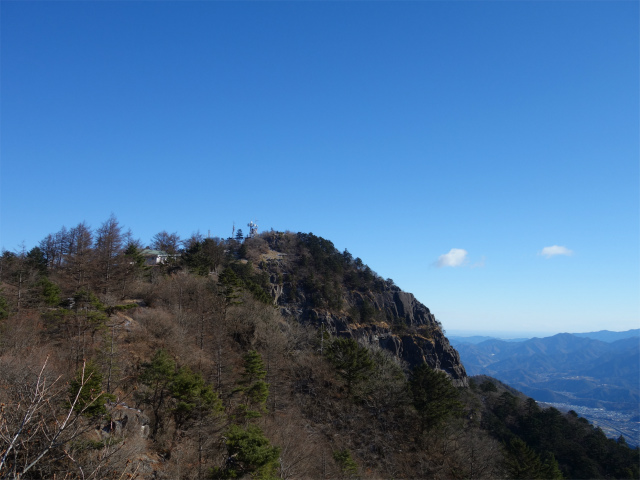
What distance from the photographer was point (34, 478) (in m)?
11.4

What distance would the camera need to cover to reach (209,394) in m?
19.9

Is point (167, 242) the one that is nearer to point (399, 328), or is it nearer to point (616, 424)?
point (399, 328)

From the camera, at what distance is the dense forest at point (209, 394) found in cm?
1457

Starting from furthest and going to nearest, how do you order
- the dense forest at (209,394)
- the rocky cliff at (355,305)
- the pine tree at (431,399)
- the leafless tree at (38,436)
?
the rocky cliff at (355,305) → the pine tree at (431,399) → the dense forest at (209,394) → the leafless tree at (38,436)

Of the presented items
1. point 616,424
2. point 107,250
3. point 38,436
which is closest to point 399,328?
point 107,250

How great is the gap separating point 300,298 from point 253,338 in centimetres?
3148

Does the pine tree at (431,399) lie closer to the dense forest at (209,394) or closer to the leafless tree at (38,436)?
the dense forest at (209,394)

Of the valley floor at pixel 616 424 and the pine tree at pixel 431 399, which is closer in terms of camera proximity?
the pine tree at pixel 431 399

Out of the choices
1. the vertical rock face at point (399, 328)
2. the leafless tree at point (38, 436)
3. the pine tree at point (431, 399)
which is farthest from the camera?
the vertical rock face at point (399, 328)

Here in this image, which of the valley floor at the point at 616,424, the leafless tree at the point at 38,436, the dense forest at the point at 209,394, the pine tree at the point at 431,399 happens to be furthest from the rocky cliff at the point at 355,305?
the valley floor at the point at 616,424

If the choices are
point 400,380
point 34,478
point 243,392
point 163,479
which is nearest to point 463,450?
point 400,380

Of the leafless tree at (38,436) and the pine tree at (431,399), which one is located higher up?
the leafless tree at (38,436)

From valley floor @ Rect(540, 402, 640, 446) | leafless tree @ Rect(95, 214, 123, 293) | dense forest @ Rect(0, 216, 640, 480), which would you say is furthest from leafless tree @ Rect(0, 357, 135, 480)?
valley floor @ Rect(540, 402, 640, 446)

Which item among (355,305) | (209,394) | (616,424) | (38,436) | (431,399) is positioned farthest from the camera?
(616,424)
